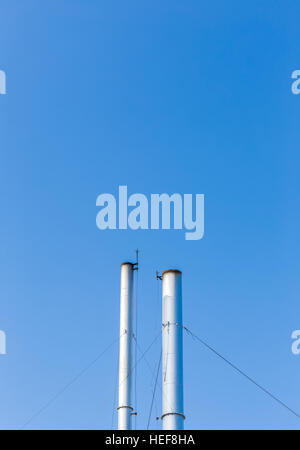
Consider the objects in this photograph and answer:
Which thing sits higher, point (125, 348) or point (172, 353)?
point (125, 348)

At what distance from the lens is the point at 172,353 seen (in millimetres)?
41812

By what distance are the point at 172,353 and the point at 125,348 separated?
12.5 meters

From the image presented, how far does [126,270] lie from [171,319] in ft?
→ 44.8

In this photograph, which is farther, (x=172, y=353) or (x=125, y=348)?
(x=125, y=348)

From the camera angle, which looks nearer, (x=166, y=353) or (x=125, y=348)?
(x=166, y=353)

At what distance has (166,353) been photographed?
41.9 m

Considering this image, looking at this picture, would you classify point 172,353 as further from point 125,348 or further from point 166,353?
point 125,348

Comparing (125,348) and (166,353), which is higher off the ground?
(125,348)

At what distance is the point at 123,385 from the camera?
51875mm

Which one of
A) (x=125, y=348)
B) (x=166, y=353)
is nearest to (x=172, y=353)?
(x=166, y=353)

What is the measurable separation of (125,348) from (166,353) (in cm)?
1229

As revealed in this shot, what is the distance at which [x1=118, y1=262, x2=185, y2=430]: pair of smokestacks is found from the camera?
39.3m

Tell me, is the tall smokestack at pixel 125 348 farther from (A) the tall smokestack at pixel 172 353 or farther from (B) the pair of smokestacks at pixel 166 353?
(A) the tall smokestack at pixel 172 353
